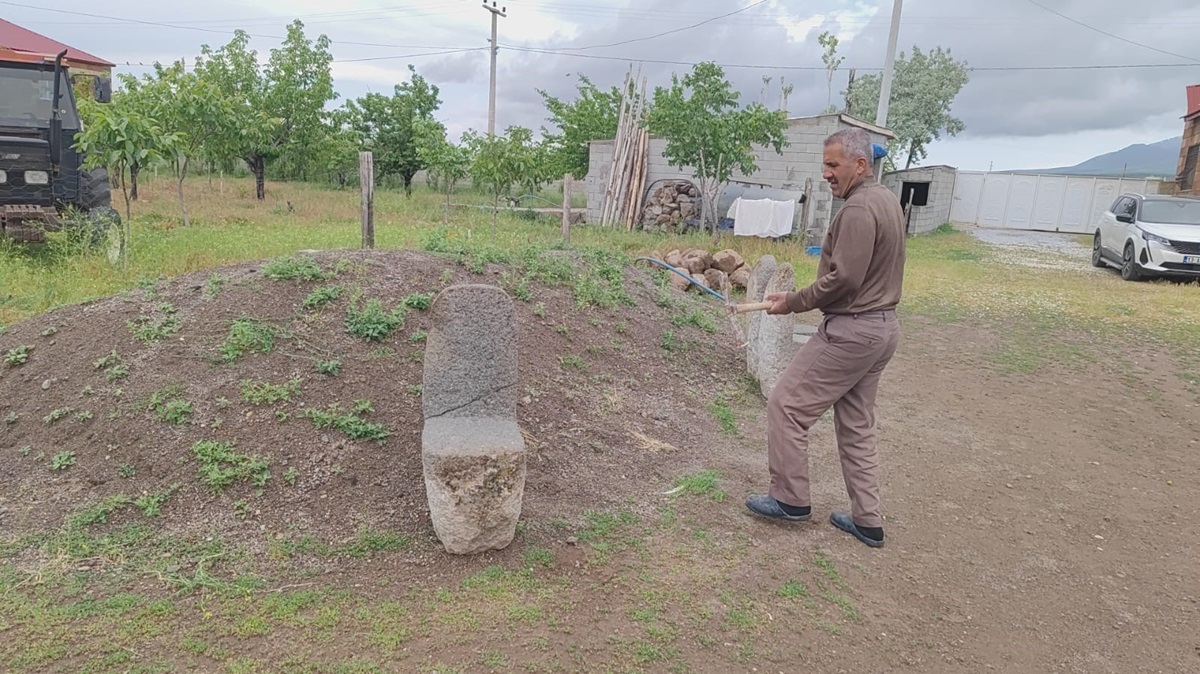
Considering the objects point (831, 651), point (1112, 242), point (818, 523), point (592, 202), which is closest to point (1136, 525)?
point (818, 523)

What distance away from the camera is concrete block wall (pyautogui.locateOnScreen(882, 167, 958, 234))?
22.4 meters

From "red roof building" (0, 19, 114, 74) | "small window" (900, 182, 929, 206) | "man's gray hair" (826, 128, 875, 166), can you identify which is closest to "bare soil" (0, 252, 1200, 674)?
"man's gray hair" (826, 128, 875, 166)

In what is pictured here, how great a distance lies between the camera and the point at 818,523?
12.2 feet

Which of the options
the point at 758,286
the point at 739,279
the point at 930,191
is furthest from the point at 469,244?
the point at 930,191

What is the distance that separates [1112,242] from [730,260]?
9.74 metres

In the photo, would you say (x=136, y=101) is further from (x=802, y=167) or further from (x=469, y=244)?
(x=802, y=167)

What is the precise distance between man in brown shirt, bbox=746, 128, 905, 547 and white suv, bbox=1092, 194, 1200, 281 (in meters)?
12.6

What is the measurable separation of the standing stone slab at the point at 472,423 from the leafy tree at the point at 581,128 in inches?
706

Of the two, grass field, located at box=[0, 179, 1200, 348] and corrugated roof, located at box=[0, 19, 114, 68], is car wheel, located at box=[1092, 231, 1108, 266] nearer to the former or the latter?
grass field, located at box=[0, 179, 1200, 348]

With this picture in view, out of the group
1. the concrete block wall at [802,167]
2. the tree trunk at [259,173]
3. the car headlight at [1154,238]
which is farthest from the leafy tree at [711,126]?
the tree trunk at [259,173]

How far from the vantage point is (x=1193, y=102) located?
2300 cm

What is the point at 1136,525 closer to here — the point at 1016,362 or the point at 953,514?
the point at 953,514

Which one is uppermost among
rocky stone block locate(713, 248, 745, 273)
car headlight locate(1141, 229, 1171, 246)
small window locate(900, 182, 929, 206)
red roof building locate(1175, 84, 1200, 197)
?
red roof building locate(1175, 84, 1200, 197)

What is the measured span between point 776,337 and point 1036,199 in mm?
25632
